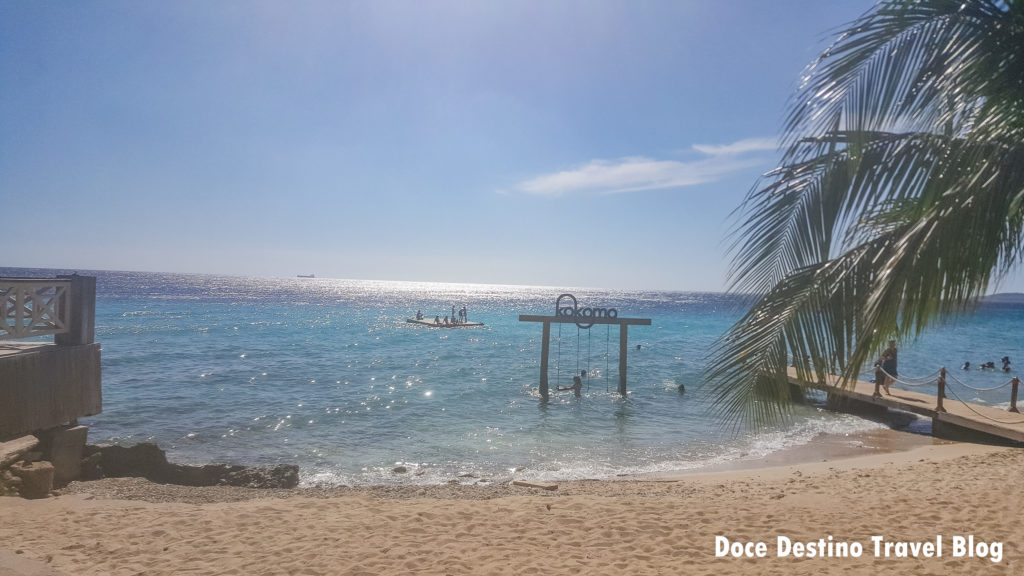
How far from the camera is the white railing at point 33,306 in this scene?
8695 millimetres

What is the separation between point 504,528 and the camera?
7285 mm

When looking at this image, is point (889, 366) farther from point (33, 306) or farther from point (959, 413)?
point (33, 306)

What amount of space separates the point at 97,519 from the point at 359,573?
419 cm

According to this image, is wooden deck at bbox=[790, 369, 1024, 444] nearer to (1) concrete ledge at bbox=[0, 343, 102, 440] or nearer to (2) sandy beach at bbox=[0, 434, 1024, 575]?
(2) sandy beach at bbox=[0, 434, 1024, 575]

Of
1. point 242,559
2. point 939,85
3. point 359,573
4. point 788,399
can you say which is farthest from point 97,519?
point 939,85

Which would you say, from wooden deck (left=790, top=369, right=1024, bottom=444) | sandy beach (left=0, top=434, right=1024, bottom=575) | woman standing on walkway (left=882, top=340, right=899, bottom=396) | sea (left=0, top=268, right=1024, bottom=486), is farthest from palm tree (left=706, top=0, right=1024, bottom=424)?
woman standing on walkway (left=882, top=340, right=899, bottom=396)

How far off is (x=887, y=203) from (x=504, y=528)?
586cm

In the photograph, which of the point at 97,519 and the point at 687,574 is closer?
the point at 687,574

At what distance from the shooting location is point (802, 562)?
5.93m

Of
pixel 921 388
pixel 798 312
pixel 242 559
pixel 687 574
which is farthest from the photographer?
pixel 921 388

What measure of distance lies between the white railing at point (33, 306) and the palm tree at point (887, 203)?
10.4 metres

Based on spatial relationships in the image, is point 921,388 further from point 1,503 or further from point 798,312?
point 1,503

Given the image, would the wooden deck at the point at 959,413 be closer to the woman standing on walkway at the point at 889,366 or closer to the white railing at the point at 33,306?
the woman standing on walkway at the point at 889,366

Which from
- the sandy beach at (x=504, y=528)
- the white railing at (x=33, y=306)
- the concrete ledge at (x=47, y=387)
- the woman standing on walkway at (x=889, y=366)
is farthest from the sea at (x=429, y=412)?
the white railing at (x=33, y=306)
